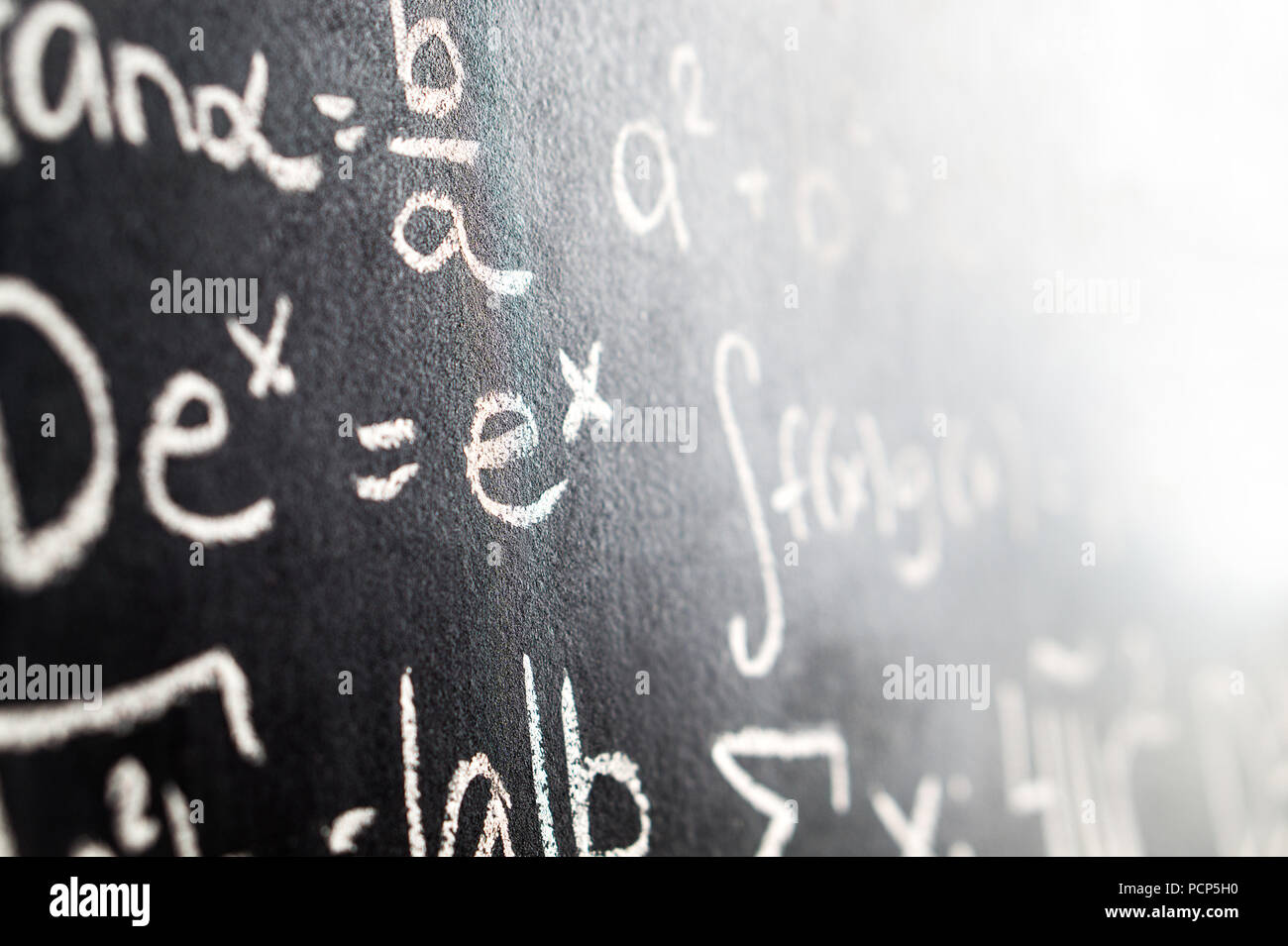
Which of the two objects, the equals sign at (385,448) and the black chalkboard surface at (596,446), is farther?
the equals sign at (385,448)

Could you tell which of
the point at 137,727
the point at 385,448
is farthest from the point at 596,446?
the point at 137,727

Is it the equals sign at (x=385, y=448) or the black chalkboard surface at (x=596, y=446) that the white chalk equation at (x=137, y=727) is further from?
the equals sign at (x=385, y=448)

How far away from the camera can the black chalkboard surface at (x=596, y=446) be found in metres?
0.80

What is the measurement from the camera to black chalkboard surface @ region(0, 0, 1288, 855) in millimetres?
796

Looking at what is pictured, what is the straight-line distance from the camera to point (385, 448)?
39.8 inches

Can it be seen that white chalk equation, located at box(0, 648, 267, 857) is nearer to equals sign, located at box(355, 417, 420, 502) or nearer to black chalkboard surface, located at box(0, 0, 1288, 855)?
black chalkboard surface, located at box(0, 0, 1288, 855)

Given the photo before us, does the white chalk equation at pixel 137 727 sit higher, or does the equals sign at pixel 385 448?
the equals sign at pixel 385 448

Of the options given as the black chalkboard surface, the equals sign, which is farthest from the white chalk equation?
the equals sign

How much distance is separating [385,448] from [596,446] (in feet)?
1.16

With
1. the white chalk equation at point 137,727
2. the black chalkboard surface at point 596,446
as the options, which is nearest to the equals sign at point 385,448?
the black chalkboard surface at point 596,446

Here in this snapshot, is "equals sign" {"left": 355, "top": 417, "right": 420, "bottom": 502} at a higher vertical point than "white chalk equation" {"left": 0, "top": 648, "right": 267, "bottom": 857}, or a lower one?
higher

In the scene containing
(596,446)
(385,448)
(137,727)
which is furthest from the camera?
(596,446)

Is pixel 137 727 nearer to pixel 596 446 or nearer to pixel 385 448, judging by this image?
pixel 385 448
